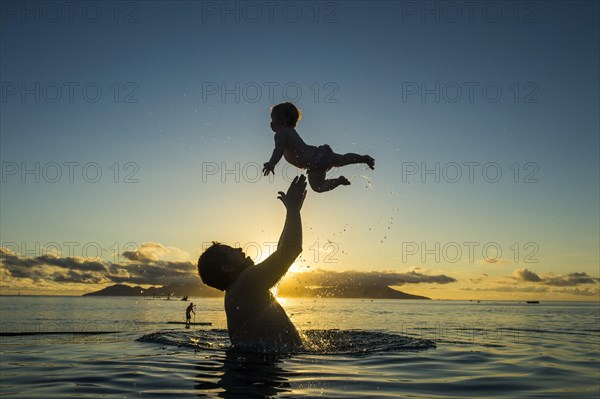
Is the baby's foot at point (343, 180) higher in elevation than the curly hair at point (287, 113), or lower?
lower

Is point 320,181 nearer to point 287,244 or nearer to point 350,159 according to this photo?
point 350,159

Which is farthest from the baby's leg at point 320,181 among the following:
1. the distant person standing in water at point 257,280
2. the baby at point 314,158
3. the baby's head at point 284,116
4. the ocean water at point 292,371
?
the ocean water at point 292,371

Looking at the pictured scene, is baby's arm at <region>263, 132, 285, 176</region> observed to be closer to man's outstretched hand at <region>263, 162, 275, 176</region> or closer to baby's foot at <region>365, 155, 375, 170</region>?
man's outstretched hand at <region>263, 162, 275, 176</region>

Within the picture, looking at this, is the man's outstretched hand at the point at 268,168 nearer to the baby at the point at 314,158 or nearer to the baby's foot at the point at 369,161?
the baby at the point at 314,158

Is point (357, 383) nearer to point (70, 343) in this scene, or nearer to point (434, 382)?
point (434, 382)

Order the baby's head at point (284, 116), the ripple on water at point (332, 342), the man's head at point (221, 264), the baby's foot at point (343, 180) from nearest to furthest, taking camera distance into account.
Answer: the man's head at point (221, 264) < the baby's foot at point (343, 180) < the baby's head at point (284, 116) < the ripple on water at point (332, 342)

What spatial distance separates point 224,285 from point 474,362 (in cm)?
502

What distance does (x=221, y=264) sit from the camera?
24.6ft

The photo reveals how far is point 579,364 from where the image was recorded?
10383 millimetres

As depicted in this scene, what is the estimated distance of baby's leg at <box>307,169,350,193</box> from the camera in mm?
8812

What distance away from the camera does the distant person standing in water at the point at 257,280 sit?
7.07 meters

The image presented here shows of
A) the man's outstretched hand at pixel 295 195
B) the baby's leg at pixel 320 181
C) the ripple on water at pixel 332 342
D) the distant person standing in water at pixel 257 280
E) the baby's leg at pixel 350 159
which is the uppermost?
the baby's leg at pixel 350 159

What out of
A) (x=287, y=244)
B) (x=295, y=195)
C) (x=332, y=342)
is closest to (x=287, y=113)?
(x=295, y=195)

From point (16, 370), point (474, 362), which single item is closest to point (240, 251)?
point (16, 370)
